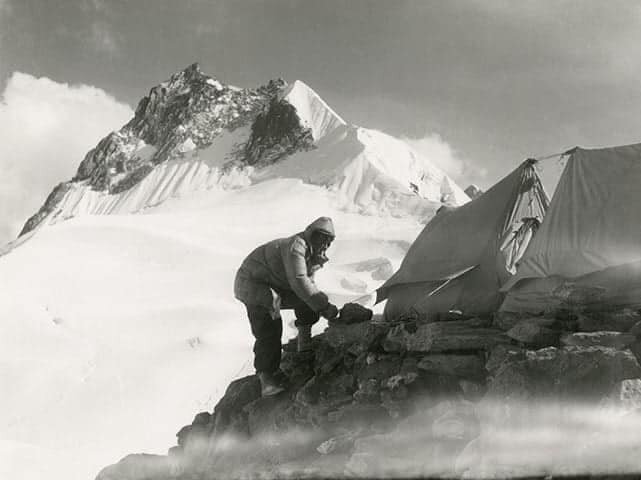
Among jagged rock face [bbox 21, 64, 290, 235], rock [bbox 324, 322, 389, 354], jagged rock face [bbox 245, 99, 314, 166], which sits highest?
jagged rock face [bbox 21, 64, 290, 235]

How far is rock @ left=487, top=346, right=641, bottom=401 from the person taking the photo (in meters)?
3.65

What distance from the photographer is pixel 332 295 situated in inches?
906

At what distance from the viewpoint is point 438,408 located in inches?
170

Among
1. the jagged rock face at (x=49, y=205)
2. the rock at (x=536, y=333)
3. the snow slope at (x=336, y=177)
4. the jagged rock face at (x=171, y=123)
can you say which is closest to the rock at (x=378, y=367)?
the rock at (x=536, y=333)

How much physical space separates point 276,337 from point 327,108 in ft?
256

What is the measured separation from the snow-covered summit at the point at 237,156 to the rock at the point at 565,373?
43446 millimetres

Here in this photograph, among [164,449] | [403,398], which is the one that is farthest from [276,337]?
[164,449]

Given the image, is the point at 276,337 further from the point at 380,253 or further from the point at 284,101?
the point at 284,101

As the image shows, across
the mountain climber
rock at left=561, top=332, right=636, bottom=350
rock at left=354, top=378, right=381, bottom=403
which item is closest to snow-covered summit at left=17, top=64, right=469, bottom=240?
the mountain climber

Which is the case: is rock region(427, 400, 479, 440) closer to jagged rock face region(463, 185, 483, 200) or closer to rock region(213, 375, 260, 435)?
rock region(213, 375, 260, 435)

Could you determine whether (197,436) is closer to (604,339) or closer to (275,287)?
(275,287)

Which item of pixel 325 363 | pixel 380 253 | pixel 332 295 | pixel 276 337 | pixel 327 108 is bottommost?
pixel 325 363

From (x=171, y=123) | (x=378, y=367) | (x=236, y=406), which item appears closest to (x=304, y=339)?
(x=236, y=406)

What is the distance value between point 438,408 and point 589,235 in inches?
117
